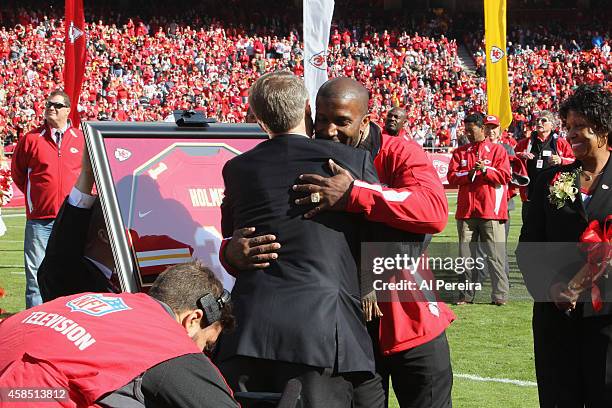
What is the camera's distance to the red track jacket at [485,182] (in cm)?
1016

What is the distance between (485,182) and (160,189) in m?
6.49

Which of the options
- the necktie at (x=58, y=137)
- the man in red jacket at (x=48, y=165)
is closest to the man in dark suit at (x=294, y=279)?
the man in red jacket at (x=48, y=165)

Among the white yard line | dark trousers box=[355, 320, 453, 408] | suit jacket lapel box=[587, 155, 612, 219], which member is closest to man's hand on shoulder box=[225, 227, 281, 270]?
dark trousers box=[355, 320, 453, 408]

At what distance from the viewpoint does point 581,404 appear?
4.19 meters

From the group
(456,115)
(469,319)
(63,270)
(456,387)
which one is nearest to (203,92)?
(456,115)

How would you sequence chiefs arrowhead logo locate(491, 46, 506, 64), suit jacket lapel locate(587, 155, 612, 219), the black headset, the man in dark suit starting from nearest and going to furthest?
the black headset
the man in dark suit
suit jacket lapel locate(587, 155, 612, 219)
chiefs arrowhead logo locate(491, 46, 506, 64)

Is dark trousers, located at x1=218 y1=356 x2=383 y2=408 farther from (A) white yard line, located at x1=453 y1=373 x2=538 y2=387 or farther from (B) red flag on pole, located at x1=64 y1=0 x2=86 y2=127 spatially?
(B) red flag on pole, located at x1=64 y1=0 x2=86 y2=127

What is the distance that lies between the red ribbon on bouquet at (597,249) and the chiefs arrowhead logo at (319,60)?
543 cm

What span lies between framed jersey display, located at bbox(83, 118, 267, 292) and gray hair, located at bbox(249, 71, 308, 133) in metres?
0.89

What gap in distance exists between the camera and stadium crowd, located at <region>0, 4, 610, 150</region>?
3194 cm

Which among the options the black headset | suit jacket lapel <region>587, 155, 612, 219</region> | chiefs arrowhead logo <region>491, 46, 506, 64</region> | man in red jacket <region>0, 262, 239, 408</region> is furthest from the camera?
chiefs arrowhead logo <region>491, 46, 506, 64</region>

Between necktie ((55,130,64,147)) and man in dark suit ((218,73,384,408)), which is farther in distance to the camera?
necktie ((55,130,64,147))

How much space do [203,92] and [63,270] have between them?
3102cm

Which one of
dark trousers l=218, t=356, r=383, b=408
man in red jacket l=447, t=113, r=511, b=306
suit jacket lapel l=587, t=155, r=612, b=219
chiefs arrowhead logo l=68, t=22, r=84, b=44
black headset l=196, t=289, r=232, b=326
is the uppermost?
chiefs arrowhead logo l=68, t=22, r=84, b=44
